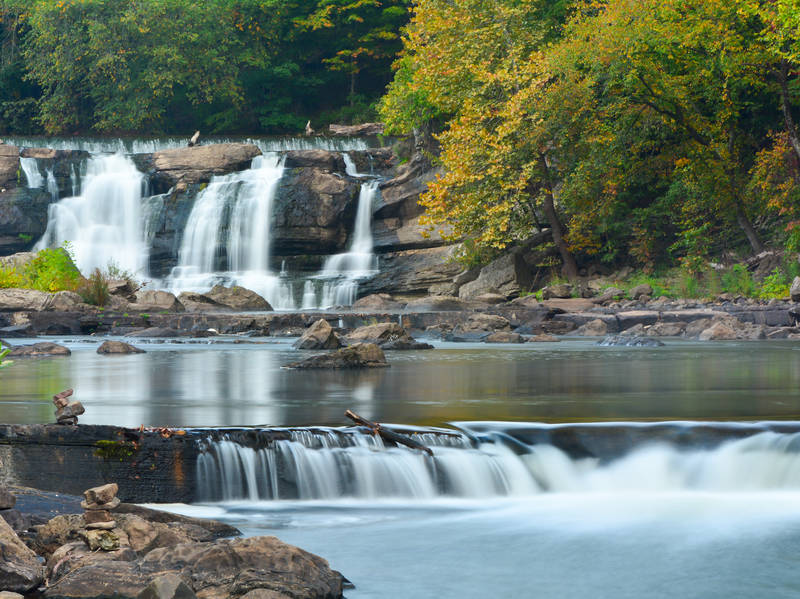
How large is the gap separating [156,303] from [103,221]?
1133 centimetres

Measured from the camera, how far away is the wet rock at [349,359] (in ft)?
36.2

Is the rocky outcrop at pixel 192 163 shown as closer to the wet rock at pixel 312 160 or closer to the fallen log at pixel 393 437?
the wet rock at pixel 312 160

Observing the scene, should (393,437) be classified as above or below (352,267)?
below

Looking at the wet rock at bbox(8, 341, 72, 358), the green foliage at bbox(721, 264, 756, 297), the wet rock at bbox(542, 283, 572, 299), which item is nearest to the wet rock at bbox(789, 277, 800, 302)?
the green foliage at bbox(721, 264, 756, 297)

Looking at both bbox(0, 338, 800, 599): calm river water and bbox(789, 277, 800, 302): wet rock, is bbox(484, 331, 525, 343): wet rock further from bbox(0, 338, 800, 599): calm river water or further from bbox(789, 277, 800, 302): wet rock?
bbox(0, 338, 800, 599): calm river water

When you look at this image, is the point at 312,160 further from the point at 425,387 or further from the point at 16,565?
the point at 16,565

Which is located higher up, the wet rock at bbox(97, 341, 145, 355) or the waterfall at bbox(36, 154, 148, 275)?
the waterfall at bbox(36, 154, 148, 275)

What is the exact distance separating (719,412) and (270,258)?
24.1 meters

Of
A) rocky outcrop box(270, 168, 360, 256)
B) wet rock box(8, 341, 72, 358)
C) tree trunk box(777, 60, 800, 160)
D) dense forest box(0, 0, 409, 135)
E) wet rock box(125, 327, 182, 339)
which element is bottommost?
wet rock box(8, 341, 72, 358)

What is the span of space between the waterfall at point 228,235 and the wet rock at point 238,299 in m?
4.25

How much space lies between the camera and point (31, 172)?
32.1m

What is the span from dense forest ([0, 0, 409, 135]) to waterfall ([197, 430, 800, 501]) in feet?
130

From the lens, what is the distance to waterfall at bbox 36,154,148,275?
3072cm

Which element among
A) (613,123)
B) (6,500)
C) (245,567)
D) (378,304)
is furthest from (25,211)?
(245,567)
